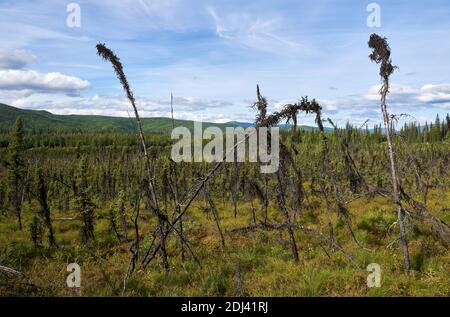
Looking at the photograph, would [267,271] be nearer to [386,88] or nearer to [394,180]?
[394,180]

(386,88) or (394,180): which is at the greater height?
(386,88)

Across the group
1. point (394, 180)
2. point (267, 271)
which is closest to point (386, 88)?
point (394, 180)

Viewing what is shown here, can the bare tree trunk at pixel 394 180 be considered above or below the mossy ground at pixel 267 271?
above

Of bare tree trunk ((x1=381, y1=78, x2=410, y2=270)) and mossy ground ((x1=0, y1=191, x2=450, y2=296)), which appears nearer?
mossy ground ((x1=0, y1=191, x2=450, y2=296))

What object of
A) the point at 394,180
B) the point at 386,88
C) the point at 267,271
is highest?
the point at 386,88

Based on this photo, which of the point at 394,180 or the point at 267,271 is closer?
the point at 394,180

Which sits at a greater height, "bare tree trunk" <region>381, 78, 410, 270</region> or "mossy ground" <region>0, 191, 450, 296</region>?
"bare tree trunk" <region>381, 78, 410, 270</region>

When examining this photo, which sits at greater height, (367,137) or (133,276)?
(367,137)

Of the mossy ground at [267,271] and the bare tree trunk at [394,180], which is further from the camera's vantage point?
the bare tree trunk at [394,180]

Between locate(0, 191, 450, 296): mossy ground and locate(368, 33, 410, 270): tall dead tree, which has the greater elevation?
locate(368, 33, 410, 270): tall dead tree

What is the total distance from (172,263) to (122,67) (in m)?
6.43
